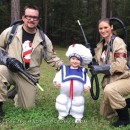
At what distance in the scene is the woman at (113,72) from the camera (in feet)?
17.8

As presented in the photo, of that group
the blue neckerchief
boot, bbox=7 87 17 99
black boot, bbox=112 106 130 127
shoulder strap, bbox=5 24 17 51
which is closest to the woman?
black boot, bbox=112 106 130 127

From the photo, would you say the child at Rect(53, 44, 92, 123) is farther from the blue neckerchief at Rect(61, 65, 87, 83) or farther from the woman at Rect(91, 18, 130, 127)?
the woman at Rect(91, 18, 130, 127)

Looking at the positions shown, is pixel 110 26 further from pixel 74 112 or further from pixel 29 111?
pixel 29 111

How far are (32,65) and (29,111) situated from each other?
80cm

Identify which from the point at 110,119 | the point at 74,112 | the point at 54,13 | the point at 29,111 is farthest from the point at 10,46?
the point at 54,13

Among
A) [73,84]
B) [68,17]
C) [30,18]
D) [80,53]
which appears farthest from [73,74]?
[68,17]

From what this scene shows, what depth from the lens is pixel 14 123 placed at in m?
5.47

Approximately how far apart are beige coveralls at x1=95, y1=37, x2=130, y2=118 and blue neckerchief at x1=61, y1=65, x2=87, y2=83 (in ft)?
1.28

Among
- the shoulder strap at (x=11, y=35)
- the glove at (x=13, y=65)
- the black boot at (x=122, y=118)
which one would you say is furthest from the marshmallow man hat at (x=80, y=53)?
the shoulder strap at (x=11, y=35)

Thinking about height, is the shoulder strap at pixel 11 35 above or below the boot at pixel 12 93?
above

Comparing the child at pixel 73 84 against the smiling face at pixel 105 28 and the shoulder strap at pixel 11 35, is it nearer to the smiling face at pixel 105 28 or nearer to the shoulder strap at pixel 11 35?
the smiling face at pixel 105 28

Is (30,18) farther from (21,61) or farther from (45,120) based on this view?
(45,120)

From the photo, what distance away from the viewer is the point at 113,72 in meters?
5.61

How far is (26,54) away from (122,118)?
6.32 ft
